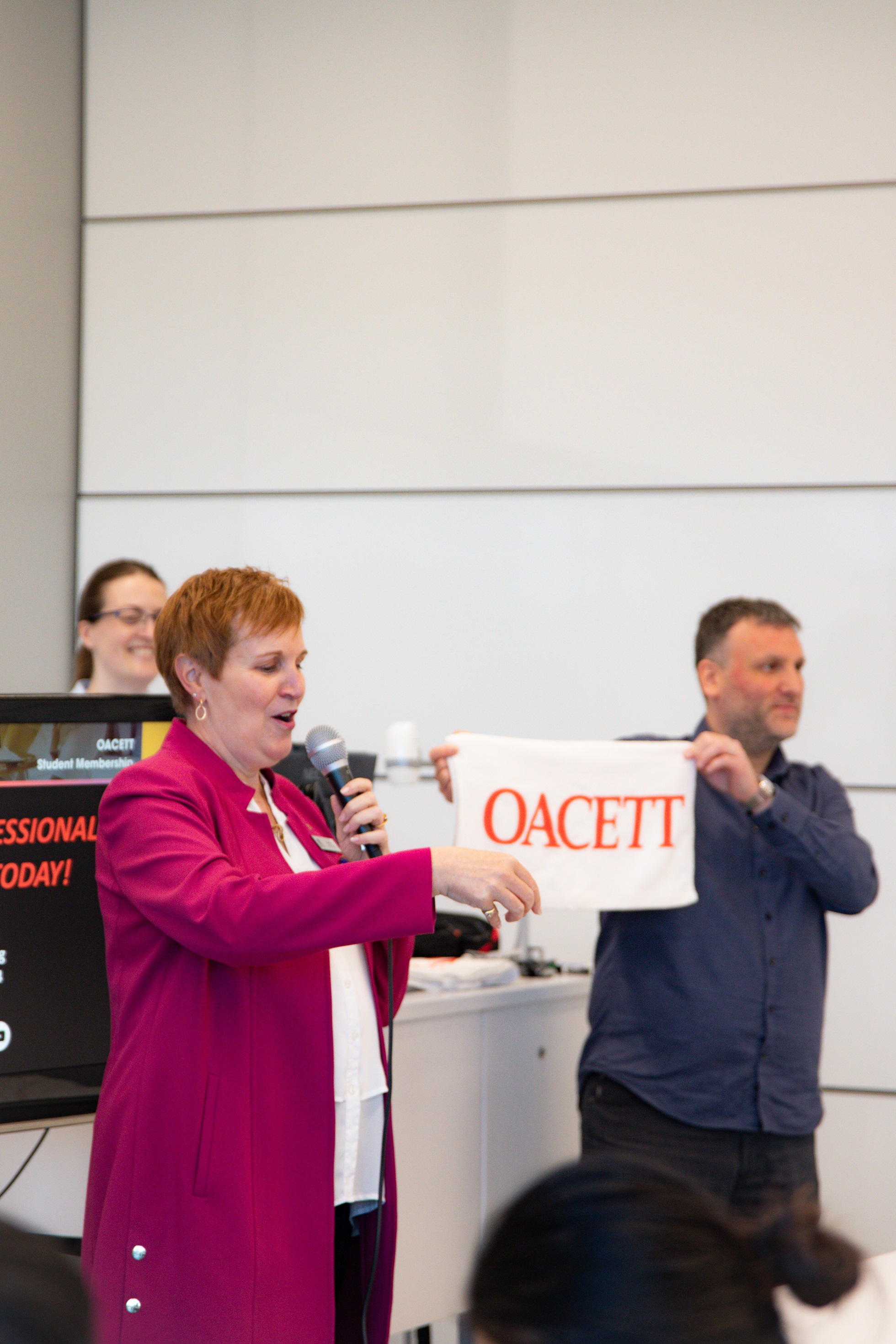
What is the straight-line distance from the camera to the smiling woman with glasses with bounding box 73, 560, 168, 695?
357 cm

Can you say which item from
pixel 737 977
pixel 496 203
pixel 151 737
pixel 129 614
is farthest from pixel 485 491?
pixel 151 737

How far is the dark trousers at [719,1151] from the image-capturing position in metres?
2.72

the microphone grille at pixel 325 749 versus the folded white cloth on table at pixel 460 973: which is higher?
the microphone grille at pixel 325 749

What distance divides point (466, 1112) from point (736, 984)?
2.27ft

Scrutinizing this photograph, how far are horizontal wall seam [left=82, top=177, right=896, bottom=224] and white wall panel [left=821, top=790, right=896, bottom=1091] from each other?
1.79 metres

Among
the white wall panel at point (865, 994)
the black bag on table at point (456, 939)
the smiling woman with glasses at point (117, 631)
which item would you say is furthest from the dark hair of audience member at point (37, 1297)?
the white wall panel at point (865, 994)

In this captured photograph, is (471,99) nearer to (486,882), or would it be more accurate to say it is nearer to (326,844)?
(326,844)

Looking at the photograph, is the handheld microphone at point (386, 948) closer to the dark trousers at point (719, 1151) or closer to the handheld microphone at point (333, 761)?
the handheld microphone at point (333, 761)

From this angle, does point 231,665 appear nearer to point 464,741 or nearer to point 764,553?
point 464,741

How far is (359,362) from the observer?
418cm

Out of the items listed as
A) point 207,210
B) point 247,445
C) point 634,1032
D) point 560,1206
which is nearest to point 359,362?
point 247,445

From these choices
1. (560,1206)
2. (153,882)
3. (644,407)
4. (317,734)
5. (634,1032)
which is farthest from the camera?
(644,407)

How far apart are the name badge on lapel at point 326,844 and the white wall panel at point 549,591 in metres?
2.02

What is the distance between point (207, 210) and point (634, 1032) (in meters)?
2.94
